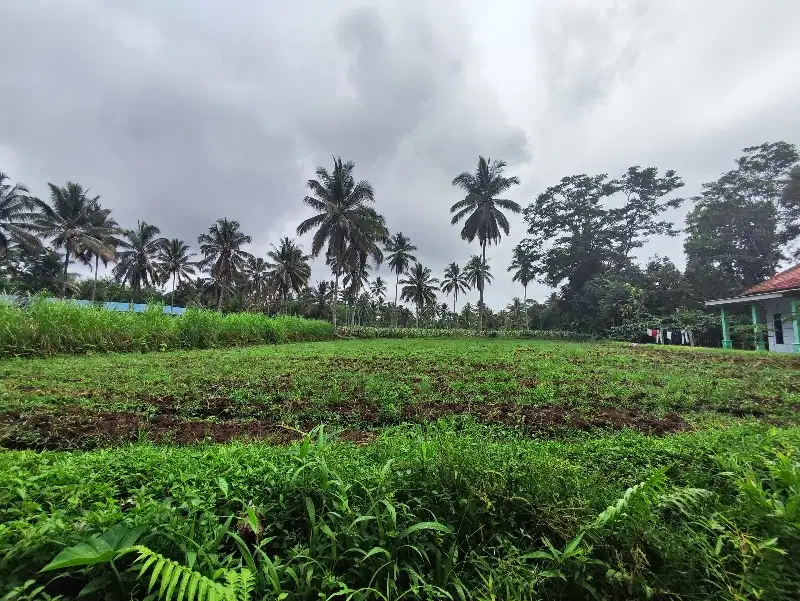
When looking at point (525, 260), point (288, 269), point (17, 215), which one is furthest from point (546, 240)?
point (17, 215)

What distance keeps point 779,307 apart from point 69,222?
47056 mm

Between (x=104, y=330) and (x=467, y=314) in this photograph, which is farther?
(x=467, y=314)

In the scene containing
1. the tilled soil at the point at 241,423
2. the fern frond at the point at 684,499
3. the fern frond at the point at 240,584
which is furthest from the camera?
the tilled soil at the point at 241,423

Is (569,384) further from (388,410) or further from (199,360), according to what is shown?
(199,360)

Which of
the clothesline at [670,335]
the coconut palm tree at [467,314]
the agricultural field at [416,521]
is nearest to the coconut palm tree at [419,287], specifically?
the coconut palm tree at [467,314]

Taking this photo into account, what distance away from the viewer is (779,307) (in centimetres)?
1836

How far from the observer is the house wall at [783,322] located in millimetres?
17531

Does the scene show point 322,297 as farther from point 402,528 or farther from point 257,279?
point 402,528

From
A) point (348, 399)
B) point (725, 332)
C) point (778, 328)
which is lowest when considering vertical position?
point (348, 399)

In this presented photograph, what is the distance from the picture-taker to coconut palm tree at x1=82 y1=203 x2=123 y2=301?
3400 centimetres

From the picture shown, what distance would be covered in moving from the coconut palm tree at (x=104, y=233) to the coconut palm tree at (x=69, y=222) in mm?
436

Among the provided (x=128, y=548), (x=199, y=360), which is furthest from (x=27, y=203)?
(x=128, y=548)

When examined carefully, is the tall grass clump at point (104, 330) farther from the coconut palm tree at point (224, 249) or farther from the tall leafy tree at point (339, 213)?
the coconut palm tree at point (224, 249)

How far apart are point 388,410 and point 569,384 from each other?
3517 millimetres
